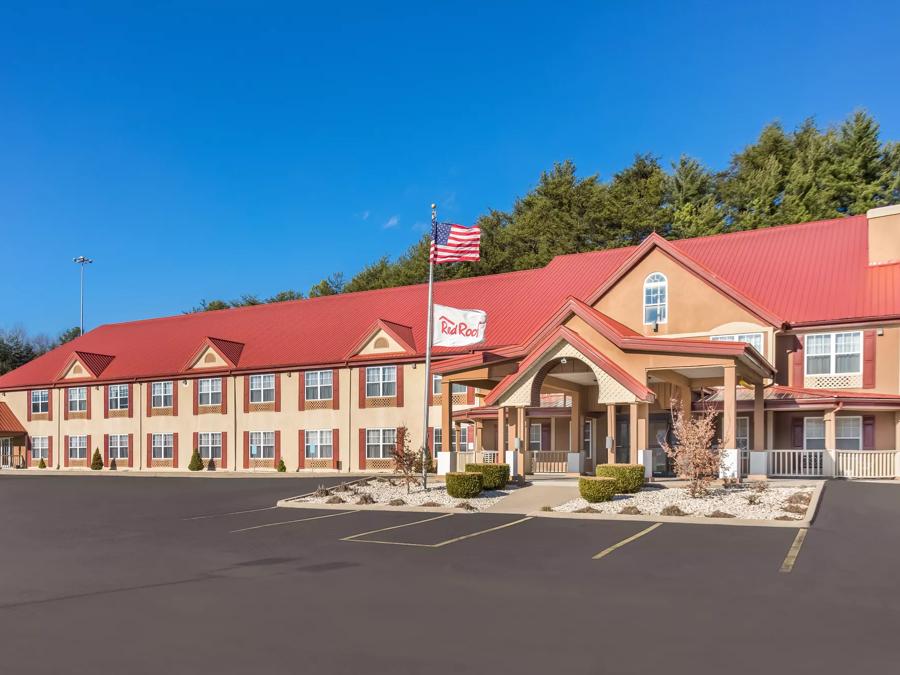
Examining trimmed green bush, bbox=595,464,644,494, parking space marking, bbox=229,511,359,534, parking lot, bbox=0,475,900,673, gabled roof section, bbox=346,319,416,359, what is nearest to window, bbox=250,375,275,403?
gabled roof section, bbox=346,319,416,359

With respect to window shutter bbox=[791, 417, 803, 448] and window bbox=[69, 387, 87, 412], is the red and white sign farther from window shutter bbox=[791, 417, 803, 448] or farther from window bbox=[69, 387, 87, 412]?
window bbox=[69, 387, 87, 412]

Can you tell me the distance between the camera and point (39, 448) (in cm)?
5544

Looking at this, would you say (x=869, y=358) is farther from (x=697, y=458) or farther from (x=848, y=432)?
(x=697, y=458)

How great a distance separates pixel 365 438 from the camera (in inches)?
1670

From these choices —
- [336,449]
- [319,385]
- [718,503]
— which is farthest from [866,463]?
[319,385]

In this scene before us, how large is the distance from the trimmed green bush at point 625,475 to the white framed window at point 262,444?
89.7 feet

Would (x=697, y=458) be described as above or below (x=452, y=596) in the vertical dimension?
above

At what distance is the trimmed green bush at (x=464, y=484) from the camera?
77.8ft

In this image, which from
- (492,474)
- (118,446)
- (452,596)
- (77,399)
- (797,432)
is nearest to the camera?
(452,596)

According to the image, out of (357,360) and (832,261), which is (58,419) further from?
(832,261)

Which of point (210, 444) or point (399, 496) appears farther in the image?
point (210, 444)

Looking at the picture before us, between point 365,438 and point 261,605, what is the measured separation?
105 ft

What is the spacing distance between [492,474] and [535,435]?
38.5 ft

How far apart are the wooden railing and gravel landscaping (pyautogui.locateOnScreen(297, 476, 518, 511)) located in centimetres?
1206
